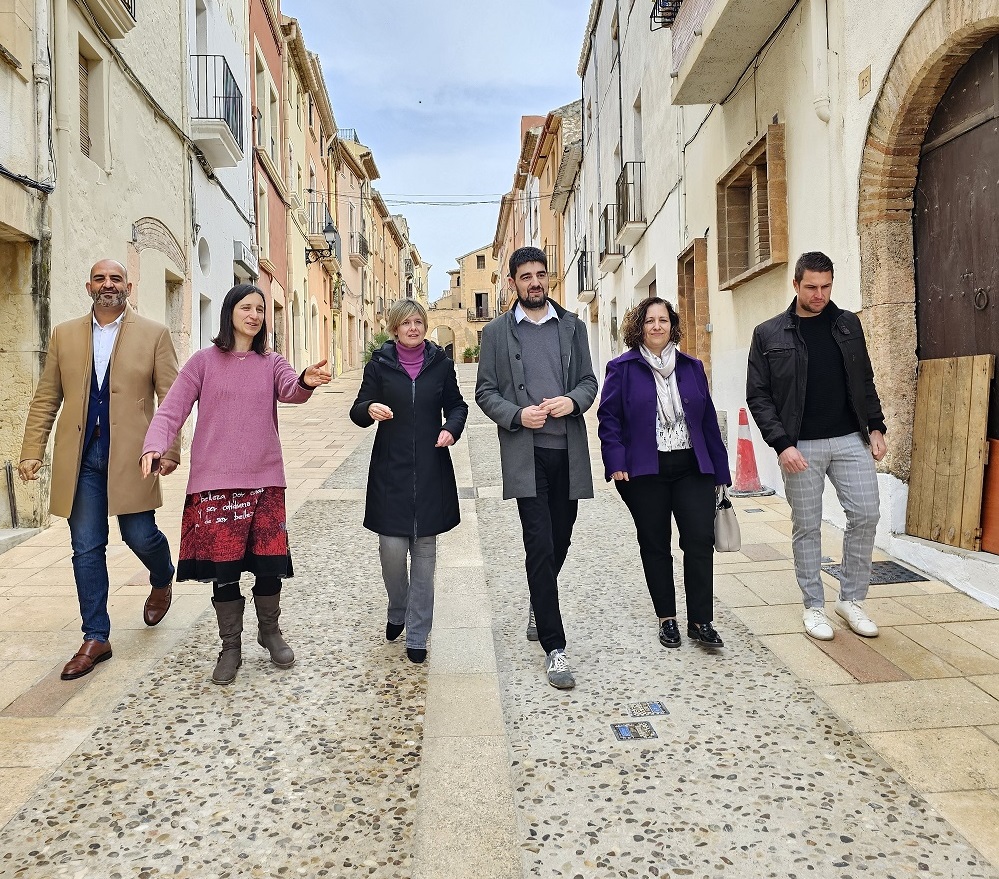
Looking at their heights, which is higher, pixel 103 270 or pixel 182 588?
pixel 103 270

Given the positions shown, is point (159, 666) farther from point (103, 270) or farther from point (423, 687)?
point (103, 270)

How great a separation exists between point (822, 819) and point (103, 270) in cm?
356

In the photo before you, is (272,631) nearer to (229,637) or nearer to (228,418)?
(229,637)

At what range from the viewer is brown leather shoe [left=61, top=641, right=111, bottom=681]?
11.2 feet

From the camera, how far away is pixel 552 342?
3.62m

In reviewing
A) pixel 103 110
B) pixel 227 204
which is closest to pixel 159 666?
pixel 103 110

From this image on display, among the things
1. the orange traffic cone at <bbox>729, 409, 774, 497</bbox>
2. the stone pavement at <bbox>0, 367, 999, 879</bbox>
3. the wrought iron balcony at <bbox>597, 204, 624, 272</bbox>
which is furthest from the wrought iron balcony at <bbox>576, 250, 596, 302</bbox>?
the stone pavement at <bbox>0, 367, 999, 879</bbox>

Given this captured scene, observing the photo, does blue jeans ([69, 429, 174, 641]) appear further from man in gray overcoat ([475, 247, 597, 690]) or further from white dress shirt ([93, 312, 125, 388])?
man in gray overcoat ([475, 247, 597, 690])

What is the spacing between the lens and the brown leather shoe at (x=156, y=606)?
4133 mm

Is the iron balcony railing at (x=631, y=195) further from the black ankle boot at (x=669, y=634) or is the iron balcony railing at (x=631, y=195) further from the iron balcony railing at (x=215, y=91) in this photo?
the black ankle boot at (x=669, y=634)

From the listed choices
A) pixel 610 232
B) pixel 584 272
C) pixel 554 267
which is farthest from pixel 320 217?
pixel 610 232

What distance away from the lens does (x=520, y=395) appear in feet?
11.7

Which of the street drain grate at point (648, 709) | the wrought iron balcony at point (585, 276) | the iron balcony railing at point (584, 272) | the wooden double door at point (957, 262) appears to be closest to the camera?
the street drain grate at point (648, 709)

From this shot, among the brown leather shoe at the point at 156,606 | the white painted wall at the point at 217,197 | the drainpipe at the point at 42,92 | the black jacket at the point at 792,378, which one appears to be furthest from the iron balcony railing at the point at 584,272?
the brown leather shoe at the point at 156,606
